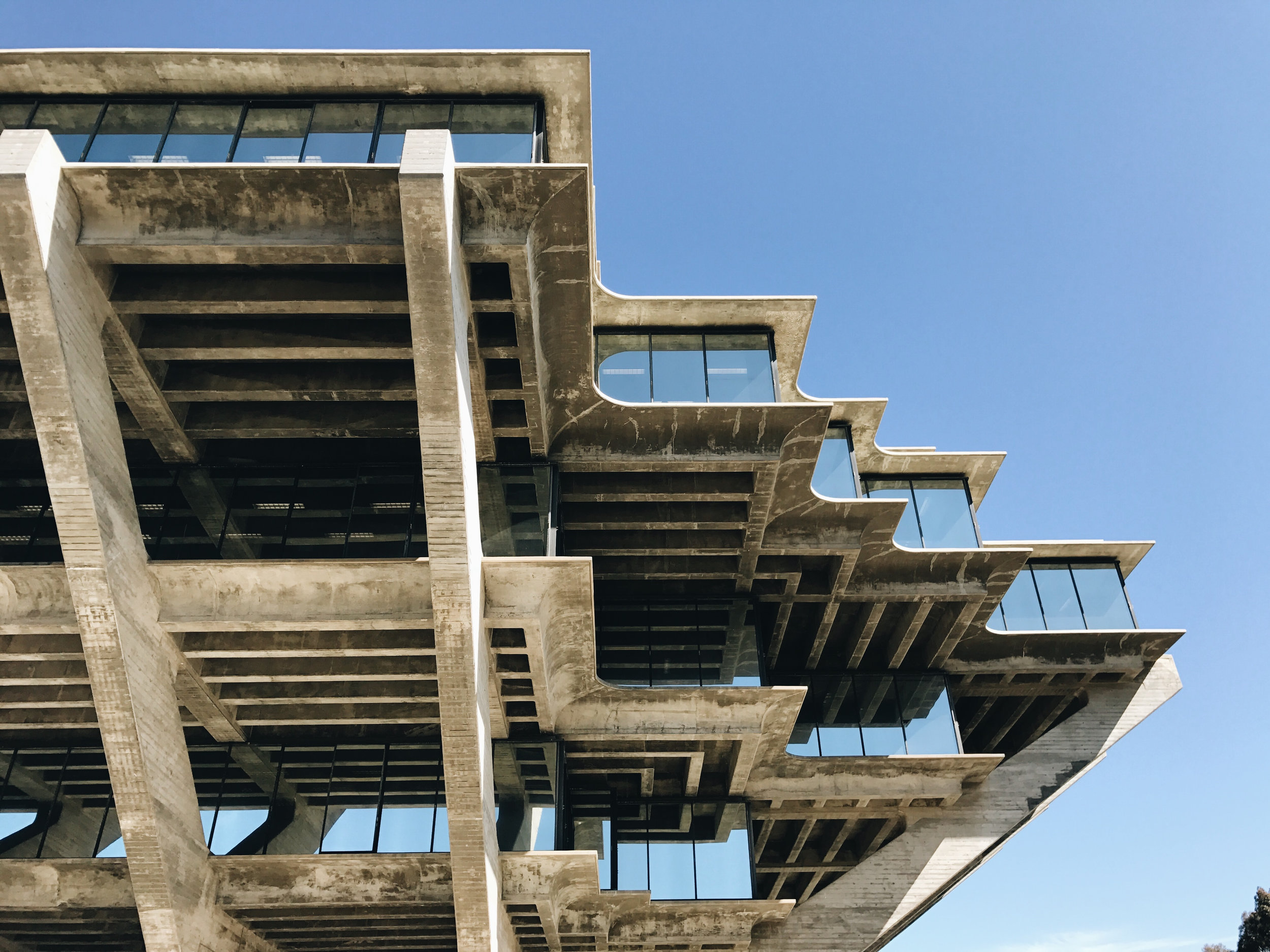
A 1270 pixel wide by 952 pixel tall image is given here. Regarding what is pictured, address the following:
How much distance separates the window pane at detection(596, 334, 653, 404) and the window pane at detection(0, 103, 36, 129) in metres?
11.2

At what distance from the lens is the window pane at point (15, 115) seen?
15258 millimetres

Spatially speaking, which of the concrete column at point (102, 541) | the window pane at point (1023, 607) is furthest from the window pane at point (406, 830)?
the window pane at point (1023, 607)

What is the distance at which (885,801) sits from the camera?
22109 millimetres

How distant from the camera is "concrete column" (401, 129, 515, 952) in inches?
481

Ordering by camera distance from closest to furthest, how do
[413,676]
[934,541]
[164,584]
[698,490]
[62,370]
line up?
[62,370], [164,584], [413,676], [698,490], [934,541]

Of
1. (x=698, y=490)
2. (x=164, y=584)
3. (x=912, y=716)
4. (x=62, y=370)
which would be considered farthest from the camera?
(x=912, y=716)

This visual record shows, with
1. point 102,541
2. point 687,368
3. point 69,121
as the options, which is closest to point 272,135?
point 69,121

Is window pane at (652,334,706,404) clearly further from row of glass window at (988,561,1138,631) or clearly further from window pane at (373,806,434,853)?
row of glass window at (988,561,1138,631)

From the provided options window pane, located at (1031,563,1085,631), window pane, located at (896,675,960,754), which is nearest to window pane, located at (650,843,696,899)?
window pane, located at (896,675,960,754)

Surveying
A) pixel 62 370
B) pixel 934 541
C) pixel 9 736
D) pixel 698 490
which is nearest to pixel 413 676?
pixel 698 490

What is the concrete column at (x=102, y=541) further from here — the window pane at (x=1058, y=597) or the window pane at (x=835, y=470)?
the window pane at (x=1058, y=597)

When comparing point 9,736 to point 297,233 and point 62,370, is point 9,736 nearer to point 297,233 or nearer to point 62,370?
point 62,370

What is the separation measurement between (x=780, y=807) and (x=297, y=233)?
17.7 m

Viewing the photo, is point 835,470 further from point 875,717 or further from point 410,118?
point 410,118
